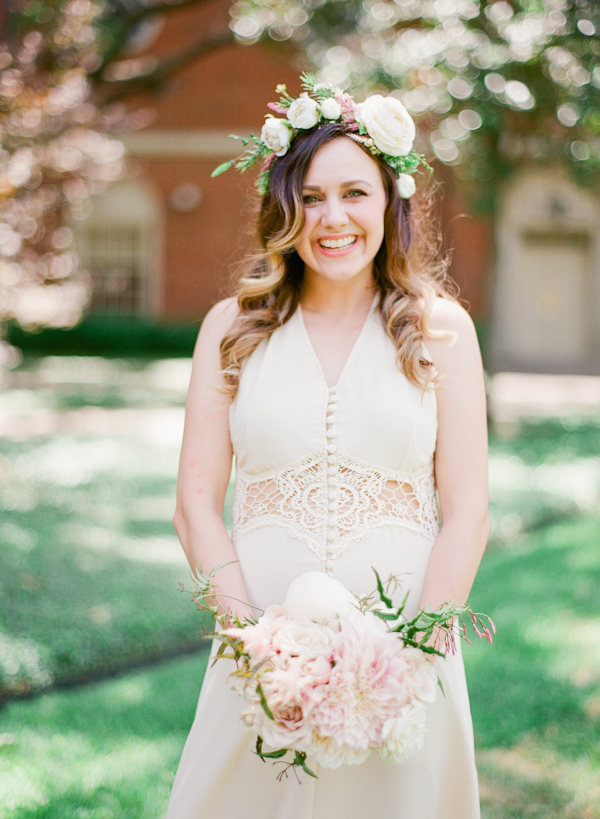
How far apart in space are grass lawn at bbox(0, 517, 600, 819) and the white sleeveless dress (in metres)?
1.10

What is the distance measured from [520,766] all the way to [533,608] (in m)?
1.84

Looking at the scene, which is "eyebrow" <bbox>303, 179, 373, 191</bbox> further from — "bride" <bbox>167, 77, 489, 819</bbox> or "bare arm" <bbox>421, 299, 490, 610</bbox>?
"bare arm" <bbox>421, 299, 490, 610</bbox>

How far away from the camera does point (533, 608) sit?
5.12 metres

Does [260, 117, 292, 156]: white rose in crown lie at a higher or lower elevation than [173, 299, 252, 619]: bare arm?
higher

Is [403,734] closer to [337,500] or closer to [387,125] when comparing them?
[337,500]

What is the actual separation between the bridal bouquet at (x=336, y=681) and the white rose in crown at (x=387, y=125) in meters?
1.19

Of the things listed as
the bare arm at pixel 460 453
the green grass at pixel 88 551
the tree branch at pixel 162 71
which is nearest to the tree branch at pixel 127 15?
the tree branch at pixel 162 71

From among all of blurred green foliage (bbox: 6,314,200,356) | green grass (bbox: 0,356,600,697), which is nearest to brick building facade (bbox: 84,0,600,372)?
blurred green foliage (bbox: 6,314,200,356)

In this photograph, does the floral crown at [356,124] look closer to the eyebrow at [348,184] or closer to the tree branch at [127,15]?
the eyebrow at [348,184]

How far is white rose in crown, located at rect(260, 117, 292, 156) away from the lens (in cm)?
222

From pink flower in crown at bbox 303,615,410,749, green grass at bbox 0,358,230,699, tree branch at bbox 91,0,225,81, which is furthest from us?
tree branch at bbox 91,0,225,81

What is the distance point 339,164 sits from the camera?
217 cm

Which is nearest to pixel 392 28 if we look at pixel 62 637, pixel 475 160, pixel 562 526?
pixel 475 160

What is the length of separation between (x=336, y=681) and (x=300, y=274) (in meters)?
1.26
